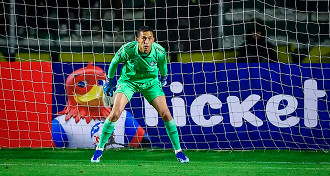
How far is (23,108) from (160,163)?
313cm

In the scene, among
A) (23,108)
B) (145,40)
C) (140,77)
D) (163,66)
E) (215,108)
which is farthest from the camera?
(23,108)

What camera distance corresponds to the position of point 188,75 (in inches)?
398

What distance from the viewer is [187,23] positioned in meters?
10.7

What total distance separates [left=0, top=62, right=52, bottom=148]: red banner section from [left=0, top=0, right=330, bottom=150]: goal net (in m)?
0.02

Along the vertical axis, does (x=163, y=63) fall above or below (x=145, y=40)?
below

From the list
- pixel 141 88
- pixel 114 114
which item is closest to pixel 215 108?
pixel 141 88

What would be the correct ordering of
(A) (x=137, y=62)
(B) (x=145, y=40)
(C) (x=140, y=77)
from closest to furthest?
(B) (x=145, y=40), (A) (x=137, y=62), (C) (x=140, y=77)

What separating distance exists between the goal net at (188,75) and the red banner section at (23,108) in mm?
16

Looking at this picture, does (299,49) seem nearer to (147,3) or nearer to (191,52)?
(191,52)

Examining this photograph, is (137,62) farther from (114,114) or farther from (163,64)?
(114,114)

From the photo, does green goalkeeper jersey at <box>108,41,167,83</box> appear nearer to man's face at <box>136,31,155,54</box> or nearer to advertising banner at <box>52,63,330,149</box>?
man's face at <box>136,31,155,54</box>

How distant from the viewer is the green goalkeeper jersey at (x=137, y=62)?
7.80 metres

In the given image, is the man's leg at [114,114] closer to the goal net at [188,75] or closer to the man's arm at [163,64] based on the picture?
the man's arm at [163,64]

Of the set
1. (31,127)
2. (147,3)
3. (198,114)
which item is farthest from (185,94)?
(31,127)
